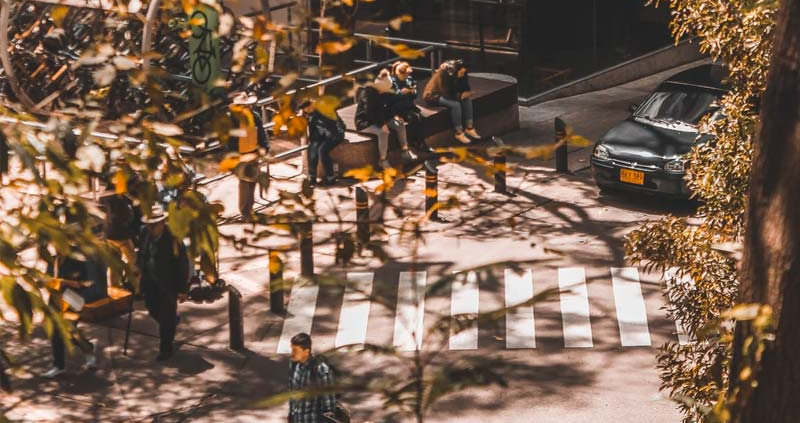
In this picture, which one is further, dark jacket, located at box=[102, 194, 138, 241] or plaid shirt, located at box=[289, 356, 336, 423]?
dark jacket, located at box=[102, 194, 138, 241]

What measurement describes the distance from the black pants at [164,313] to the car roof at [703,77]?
941 centimetres

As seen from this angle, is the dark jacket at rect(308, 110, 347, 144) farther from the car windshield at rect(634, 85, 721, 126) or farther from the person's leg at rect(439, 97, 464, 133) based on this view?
the car windshield at rect(634, 85, 721, 126)

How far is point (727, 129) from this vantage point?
9.45m

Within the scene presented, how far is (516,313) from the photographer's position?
15.0 m

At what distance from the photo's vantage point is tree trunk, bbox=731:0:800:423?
6414 millimetres

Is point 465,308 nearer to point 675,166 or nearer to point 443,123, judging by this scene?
point 675,166

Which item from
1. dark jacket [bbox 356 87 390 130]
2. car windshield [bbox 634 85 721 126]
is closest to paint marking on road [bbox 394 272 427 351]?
dark jacket [bbox 356 87 390 130]

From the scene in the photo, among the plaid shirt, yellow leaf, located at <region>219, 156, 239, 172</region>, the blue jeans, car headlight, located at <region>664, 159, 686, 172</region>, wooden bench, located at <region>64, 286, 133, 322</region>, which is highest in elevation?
yellow leaf, located at <region>219, 156, 239, 172</region>

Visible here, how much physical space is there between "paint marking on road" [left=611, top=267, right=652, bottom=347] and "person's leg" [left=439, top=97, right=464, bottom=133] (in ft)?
19.9

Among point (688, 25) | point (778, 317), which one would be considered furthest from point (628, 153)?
point (778, 317)

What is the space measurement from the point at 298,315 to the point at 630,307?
3.68 metres

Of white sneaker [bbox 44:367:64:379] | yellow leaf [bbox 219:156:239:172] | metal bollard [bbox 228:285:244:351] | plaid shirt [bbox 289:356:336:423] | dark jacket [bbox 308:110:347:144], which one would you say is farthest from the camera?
dark jacket [bbox 308:110:347:144]

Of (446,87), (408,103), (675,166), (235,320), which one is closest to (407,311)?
(235,320)

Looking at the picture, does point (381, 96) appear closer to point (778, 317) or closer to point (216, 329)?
point (216, 329)
